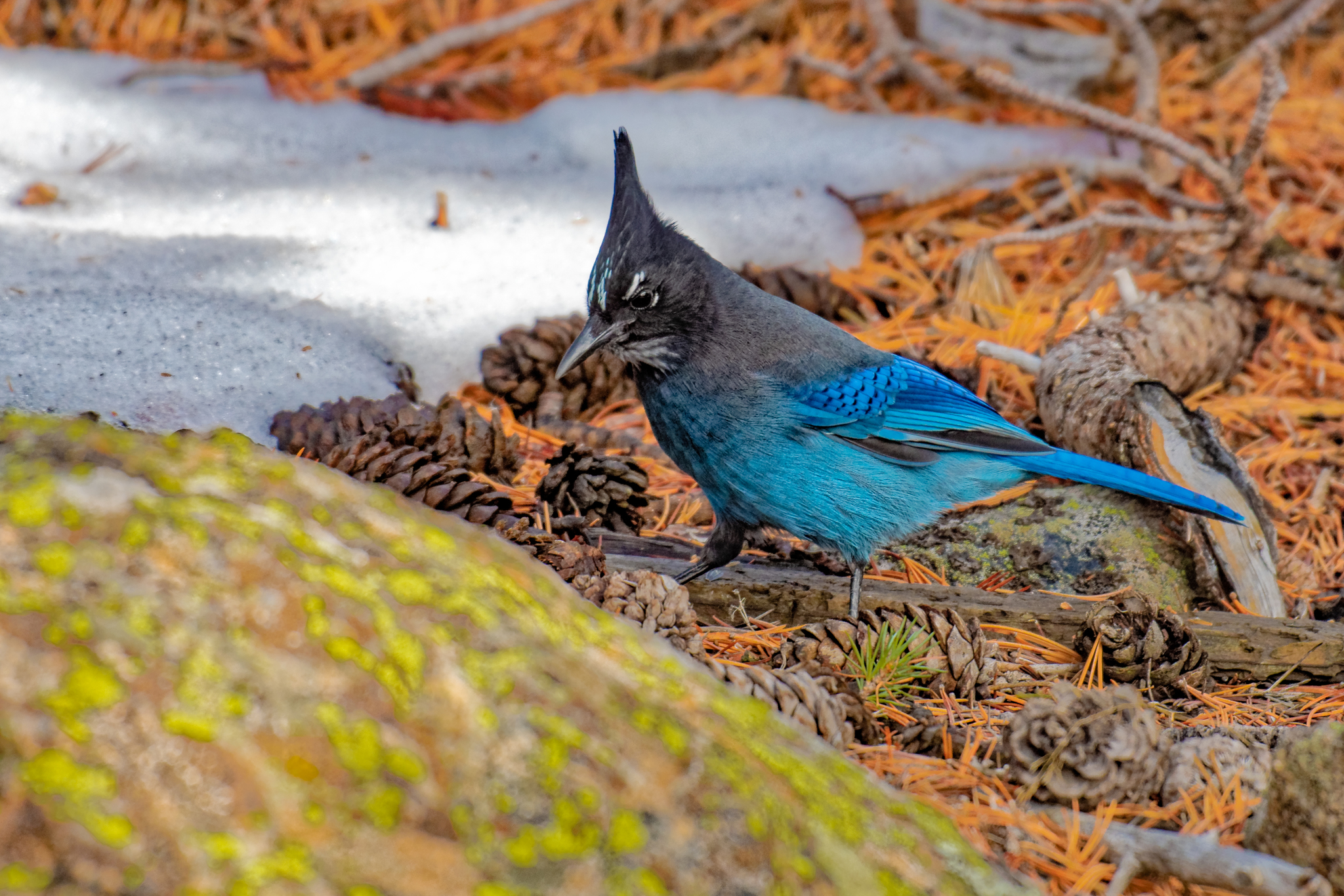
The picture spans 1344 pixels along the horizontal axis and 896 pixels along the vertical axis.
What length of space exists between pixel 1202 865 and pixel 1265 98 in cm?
375

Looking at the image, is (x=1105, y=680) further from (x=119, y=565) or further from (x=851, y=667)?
(x=119, y=565)

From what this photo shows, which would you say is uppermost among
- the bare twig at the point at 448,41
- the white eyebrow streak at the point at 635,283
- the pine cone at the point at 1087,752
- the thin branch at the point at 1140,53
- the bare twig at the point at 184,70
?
the thin branch at the point at 1140,53

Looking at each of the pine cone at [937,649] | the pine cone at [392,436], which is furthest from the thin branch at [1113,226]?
the pine cone at [937,649]

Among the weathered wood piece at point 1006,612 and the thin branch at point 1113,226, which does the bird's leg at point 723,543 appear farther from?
the thin branch at point 1113,226

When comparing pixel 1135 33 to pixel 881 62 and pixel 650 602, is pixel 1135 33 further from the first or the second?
pixel 650 602

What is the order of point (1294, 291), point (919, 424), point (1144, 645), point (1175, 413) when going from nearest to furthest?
point (1144, 645), point (919, 424), point (1175, 413), point (1294, 291)

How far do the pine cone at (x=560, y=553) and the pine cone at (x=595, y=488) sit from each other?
483 millimetres

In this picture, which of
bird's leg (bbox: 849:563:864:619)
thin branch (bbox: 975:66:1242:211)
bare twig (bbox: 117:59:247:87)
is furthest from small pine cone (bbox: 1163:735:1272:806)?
bare twig (bbox: 117:59:247:87)

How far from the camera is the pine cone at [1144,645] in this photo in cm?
285

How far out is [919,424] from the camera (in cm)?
340

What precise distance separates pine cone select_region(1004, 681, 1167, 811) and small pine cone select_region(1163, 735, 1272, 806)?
3 cm

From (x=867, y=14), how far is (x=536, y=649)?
5213mm

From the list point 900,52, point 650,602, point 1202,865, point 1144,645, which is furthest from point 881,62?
point 1202,865

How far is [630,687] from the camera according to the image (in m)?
1.68
